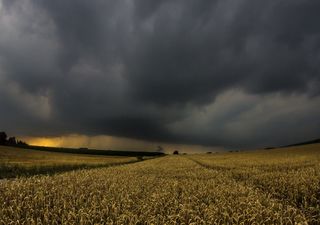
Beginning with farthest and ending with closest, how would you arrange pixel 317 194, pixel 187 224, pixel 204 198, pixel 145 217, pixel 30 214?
1. pixel 317 194
2. pixel 204 198
3. pixel 30 214
4. pixel 145 217
5. pixel 187 224

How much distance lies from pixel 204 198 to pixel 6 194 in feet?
19.4

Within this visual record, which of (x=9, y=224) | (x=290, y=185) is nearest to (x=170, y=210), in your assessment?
(x=9, y=224)

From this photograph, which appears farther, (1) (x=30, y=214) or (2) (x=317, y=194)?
(2) (x=317, y=194)

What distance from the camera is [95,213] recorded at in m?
7.55

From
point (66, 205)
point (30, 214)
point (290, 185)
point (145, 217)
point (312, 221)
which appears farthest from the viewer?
point (290, 185)

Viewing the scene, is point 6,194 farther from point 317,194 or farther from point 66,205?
point 317,194

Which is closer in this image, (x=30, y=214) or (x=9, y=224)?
(x=9, y=224)

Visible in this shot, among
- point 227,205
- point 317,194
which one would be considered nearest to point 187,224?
point 227,205

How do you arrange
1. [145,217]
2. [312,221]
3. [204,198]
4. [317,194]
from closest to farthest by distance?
1. [145,217]
2. [312,221]
3. [204,198]
4. [317,194]

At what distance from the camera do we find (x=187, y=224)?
669 centimetres

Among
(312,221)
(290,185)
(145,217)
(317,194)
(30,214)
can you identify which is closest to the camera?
(145,217)

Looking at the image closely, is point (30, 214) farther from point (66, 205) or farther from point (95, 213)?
point (95, 213)

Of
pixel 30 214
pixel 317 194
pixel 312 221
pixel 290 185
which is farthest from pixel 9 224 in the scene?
pixel 290 185

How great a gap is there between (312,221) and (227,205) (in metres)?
1.74
